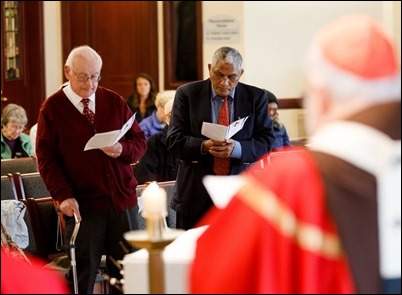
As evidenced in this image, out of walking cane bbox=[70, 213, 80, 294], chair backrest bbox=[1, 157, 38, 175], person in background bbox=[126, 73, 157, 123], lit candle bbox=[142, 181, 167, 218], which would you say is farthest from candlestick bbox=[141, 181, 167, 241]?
person in background bbox=[126, 73, 157, 123]

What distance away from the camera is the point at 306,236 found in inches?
94.5

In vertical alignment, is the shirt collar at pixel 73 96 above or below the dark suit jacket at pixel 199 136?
above

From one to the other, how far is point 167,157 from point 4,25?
6162 mm

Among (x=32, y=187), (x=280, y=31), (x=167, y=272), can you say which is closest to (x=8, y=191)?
(x=32, y=187)

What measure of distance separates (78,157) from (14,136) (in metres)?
4.40

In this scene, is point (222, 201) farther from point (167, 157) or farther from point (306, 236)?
point (167, 157)

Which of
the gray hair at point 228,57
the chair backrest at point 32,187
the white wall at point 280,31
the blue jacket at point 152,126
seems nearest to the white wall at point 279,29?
the white wall at point 280,31

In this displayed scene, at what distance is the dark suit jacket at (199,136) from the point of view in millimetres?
4945

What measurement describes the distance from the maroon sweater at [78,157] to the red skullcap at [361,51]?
2.50 metres

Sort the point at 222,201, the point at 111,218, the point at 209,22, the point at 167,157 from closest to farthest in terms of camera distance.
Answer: the point at 222,201
the point at 111,218
the point at 167,157
the point at 209,22

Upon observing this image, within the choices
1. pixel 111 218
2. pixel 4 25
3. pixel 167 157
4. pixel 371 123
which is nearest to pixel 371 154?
pixel 371 123

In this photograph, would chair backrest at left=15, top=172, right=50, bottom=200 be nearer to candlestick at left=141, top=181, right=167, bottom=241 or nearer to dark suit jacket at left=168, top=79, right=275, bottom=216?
dark suit jacket at left=168, top=79, right=275, bottom=216

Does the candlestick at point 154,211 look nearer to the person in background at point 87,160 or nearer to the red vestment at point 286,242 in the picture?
the red vestment at point 286,242

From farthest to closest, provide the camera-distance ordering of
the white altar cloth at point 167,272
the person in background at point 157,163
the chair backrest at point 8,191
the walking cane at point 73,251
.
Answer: the person in background at point 157,163 → the chair backrest at point 8,191 → the walking cane at point 73,251 → the white altar cloth at point 167,272
